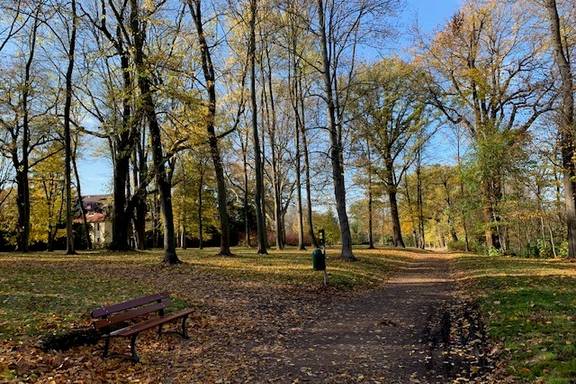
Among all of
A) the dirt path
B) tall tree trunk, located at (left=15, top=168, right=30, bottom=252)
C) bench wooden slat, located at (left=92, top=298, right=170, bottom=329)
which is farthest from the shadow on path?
tall tree trunk, located at (left=15, top=168, right=30, bottom=252)

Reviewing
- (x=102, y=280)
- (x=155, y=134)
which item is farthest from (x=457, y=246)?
(x=102, y=280)

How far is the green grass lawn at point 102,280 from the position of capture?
7.50 meters

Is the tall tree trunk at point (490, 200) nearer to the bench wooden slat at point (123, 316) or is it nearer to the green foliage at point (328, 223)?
the bench wooden slat at point (123, 316)

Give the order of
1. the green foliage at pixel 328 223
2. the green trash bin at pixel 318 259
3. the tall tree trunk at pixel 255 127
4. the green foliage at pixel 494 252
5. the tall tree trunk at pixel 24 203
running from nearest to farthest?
the green trash bin at pixel 318 259, the tall tree trunk at pixel 255 127, the tall tree trunk at pixel 24 203, the green foliage at pixel 494 252, the green foliage at pixel 328 223

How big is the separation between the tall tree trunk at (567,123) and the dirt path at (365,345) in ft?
30.6

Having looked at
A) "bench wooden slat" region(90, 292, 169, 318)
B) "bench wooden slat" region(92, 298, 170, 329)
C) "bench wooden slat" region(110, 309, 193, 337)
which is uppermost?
"bench wooden slat" region(90, 292, 169, 318)

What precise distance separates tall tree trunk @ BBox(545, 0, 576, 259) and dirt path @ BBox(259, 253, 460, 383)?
9323mm

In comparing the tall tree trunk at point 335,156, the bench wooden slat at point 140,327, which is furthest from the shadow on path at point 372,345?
the tall tree trunk at point 335,156

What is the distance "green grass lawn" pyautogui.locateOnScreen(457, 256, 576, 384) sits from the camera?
212 inches

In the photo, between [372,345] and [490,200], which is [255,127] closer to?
[490,200]

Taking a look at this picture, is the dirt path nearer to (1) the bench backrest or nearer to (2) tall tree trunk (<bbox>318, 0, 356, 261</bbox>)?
(1) the bench backrest

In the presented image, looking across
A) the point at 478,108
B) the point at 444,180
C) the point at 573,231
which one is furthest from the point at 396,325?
the point at 444,180

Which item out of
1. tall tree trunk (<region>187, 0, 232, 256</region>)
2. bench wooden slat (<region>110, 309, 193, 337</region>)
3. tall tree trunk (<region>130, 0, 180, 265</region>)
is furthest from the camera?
tall tree trunk (<region>187, 0, 232, 256</region>)

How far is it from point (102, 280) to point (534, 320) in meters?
9.99
